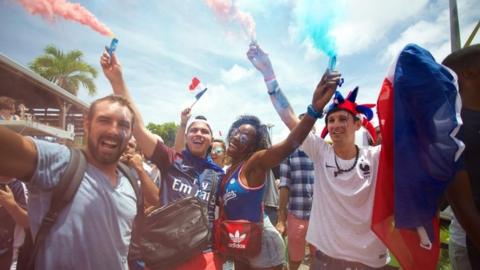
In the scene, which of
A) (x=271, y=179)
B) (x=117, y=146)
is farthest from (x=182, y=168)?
(x=271, y=179)

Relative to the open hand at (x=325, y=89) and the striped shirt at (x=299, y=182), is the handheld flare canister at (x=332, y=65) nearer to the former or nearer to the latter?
the open hand at (x=325, y=89)

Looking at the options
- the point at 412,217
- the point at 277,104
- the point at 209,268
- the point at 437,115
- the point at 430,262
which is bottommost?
the point at 209,268

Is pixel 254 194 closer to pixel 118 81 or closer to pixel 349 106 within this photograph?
pixel 349 106

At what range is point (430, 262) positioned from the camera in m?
1.69

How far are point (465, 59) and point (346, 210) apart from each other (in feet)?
4.51

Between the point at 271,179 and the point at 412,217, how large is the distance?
2.88 m

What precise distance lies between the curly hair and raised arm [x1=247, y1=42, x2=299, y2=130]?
60cm

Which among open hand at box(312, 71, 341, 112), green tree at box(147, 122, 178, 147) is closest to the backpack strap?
open hand at box(312, 71, 341, 112)

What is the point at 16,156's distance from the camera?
119cm

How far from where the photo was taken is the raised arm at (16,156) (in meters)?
1.14

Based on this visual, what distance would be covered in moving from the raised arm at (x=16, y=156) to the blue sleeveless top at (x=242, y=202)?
1.48 metres

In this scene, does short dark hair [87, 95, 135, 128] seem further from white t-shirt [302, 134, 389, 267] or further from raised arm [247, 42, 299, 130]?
white t-shirt [302, 134, 389, 267]

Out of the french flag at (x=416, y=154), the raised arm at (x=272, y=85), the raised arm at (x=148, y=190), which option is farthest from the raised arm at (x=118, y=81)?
the french flag at (x=416, y=154)

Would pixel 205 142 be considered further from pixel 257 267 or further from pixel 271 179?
pixel 271 179
